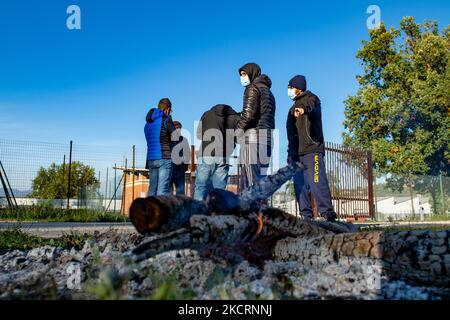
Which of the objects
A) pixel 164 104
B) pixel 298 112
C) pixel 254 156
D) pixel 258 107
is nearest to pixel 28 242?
pixel 164 104

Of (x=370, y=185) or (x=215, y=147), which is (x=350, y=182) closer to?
(x=370, y=185)

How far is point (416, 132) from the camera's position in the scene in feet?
77.9

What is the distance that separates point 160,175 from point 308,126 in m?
2.34

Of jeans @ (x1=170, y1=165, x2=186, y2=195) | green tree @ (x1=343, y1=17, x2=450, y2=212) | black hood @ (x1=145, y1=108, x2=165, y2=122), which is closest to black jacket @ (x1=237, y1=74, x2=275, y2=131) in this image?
black hood @ (x1=145, y1=108, x2=165, y2=122)

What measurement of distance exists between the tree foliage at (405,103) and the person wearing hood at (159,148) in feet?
66.7

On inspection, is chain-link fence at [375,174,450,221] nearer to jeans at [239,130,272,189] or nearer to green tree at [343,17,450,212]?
green tree at [343,17,450,212]

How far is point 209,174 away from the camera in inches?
219

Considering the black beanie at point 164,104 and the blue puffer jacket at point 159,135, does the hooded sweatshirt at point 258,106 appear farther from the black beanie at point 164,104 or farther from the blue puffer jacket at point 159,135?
the black beanie at point 164,104

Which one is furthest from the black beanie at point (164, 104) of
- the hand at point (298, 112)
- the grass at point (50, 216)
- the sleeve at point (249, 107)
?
the grass at point (50, 216)

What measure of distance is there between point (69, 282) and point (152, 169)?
3997mm

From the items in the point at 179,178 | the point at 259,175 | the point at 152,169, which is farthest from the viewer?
the point at 179,178

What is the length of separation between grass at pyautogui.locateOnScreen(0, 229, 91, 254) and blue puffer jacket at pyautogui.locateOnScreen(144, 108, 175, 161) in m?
1.74
